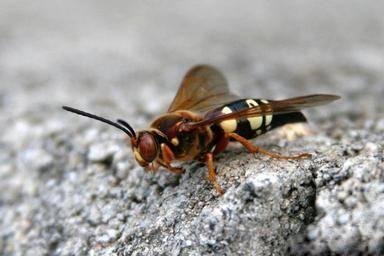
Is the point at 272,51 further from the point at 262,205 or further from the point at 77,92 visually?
the point at 262,205

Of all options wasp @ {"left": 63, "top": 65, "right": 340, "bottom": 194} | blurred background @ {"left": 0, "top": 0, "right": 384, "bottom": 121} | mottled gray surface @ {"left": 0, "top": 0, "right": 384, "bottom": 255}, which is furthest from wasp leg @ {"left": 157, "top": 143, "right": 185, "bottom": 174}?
blurred background @ {"left": 0, "top": 0, "right": 384, "bottom": 121}

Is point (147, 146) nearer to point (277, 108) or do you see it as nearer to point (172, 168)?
point (172, 168)

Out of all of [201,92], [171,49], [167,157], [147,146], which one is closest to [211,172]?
[167,157]

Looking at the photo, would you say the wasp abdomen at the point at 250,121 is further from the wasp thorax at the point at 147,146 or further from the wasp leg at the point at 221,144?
the wasp thorax at the point at 147,146

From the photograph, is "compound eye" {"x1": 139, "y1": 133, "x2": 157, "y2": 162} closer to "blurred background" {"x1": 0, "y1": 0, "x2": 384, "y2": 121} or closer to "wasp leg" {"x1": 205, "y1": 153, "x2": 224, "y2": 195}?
"wasp leg" {"x1": 205, "y1": 153, "x2": 224, "y2": 195}

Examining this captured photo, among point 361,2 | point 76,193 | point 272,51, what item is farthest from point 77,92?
point 361,2

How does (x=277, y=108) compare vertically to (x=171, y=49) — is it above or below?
below
